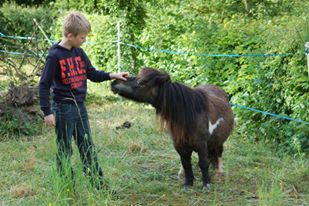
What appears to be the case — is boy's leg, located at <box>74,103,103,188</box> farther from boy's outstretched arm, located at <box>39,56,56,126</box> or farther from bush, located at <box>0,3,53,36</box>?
bush, located at <box>0,3,53,36</box>

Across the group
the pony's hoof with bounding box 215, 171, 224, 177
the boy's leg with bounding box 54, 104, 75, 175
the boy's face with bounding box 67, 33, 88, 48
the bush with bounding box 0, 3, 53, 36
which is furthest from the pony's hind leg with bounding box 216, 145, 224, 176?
the bush with bounding box 0, 3, 53, 36

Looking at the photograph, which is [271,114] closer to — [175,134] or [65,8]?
[175,134]

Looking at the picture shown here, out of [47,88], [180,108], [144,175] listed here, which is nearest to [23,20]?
[144,175]

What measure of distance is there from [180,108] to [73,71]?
3.72 feet

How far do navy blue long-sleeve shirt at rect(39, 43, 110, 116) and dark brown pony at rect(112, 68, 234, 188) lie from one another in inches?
14.7

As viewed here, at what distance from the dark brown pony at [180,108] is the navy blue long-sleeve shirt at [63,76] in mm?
372

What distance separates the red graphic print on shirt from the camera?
436cm

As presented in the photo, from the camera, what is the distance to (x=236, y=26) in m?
8.26

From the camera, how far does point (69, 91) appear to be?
444 centimetres

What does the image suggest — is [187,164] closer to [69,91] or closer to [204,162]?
[204,162]

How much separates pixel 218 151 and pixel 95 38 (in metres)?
8.28

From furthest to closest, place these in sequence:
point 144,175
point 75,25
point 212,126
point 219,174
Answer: point 219,174
point 144,175
point 212,126
point 75,25

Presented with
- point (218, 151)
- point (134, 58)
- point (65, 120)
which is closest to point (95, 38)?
point (134, 58)

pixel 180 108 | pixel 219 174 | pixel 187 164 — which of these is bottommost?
pixel 219 174
